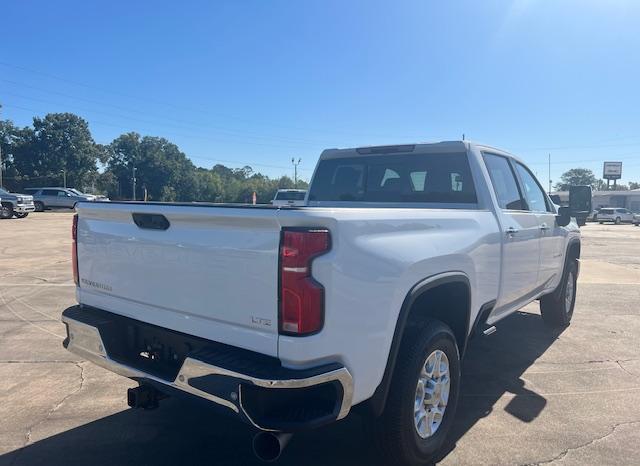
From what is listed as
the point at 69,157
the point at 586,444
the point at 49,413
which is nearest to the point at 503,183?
the point at 586,444

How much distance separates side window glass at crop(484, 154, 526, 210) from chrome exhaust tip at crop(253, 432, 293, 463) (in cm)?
284

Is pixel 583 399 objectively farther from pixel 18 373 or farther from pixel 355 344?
pixel 18 373

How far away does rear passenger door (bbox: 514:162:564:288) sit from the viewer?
503 cm

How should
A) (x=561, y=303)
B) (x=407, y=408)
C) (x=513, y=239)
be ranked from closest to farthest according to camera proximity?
(x=407, y=408)
(x=513, y=239)
(x=561, y=303)

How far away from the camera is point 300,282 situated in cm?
227

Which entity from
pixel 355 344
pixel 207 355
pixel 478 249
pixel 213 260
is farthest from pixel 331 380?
pixel 478 249

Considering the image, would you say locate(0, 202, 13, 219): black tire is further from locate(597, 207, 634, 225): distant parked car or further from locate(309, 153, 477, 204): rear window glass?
locate(597, 207, 634, 225): distant parked car

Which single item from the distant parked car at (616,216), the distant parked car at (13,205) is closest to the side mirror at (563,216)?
the distant parked car at (13,205)

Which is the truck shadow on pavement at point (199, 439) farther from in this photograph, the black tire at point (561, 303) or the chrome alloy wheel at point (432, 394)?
the black tire at point (561, 303)

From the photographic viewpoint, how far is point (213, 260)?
8.27ft

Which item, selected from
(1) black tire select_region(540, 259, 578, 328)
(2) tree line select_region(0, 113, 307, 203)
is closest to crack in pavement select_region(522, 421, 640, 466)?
(1) black tire select_region(540, 259, 578, 328)

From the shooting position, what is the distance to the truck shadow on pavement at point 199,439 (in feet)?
10.3

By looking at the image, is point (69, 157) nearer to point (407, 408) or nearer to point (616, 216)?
point (616, 216)

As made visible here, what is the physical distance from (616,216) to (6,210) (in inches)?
1920
